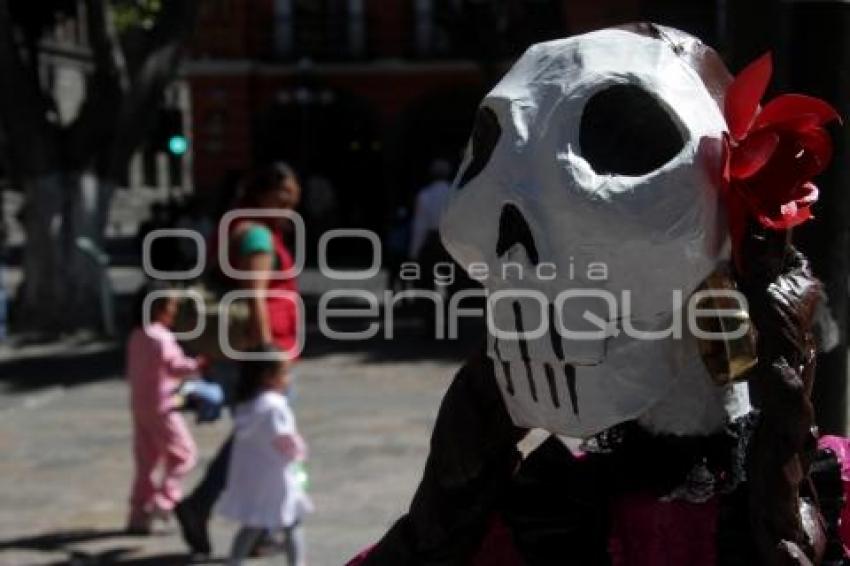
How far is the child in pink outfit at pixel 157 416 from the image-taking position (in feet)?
21.3

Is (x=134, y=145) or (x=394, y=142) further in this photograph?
(x=394, y=142)

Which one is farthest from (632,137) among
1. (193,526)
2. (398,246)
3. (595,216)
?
(398,246)

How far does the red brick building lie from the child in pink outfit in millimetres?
20331

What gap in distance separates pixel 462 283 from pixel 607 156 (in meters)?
0.62

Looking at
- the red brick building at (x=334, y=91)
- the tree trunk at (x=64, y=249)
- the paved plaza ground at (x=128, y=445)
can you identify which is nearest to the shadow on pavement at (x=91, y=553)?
the paved plaza ground at (x=128, y=445)

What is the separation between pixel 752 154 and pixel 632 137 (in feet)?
0.52

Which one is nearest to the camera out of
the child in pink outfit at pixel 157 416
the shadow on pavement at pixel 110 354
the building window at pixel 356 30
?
the child in pink outfit at pixel 157 416

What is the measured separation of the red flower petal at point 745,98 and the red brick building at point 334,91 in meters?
25.0

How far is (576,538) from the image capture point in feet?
6.60

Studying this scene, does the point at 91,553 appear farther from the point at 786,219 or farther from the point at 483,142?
the point at 786,219

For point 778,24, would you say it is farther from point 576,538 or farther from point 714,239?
point 576,538

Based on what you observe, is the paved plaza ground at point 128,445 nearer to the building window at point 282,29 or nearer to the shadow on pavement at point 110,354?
the shadow on pavement at point 110,354

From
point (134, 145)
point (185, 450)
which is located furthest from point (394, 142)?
point (185, 450)

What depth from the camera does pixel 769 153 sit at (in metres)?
1.85
